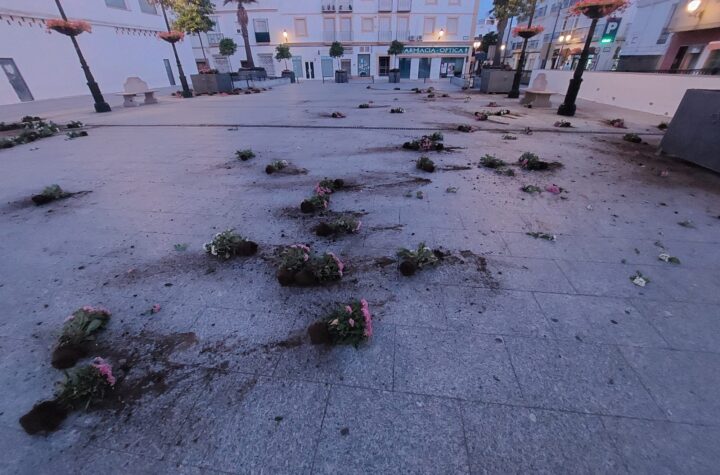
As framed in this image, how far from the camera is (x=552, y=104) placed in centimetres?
1502

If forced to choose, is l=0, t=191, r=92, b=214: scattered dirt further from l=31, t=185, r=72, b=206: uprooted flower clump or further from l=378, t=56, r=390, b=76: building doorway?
l=378, t=56, r=390, b=76: building doorway

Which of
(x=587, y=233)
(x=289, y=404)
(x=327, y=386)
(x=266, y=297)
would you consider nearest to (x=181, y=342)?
(x=266, y=297)

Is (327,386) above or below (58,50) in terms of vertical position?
below

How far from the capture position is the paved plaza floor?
5.96ft

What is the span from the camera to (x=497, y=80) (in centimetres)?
1912

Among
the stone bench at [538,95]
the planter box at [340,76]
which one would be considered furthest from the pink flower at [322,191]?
the planter box at [340,76]

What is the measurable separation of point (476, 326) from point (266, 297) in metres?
1.92

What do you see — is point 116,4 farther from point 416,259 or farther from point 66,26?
point 416,259

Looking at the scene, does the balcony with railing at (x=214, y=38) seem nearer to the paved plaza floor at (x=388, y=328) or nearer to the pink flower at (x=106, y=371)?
the paved plaza floor at (x=388, y=328)

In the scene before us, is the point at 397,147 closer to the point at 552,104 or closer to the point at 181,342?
the point at 181,342

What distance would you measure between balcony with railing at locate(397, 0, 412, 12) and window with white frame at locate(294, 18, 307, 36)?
11.8 m

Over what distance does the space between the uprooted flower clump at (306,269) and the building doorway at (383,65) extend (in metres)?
43.6

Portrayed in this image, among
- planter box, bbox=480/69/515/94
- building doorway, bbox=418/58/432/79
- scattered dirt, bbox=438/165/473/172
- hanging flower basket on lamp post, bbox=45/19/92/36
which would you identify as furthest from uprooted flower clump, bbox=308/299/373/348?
building doorway, bbox=418/58/432/79

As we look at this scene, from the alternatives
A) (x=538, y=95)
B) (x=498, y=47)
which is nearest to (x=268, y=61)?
(x=498, y=47)
